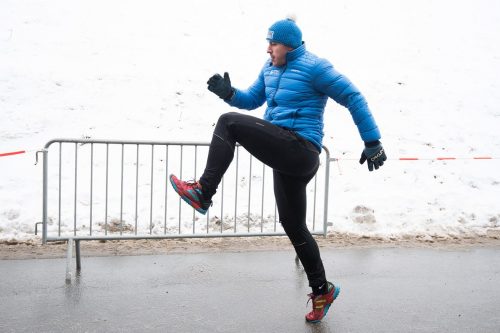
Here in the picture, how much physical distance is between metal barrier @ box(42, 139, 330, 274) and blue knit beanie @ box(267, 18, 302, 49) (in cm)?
253

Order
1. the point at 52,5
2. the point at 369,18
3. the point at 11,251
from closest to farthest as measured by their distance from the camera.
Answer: the point at 11,251
the point at 52,5
the point at 369,18

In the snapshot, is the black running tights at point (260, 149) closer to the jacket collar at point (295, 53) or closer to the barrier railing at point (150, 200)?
the jacket collar at point (295, 53)

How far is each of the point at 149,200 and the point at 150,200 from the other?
66cm

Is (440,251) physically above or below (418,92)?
below

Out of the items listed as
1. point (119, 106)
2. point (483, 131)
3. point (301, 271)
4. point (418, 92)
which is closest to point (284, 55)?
point (301, 271)

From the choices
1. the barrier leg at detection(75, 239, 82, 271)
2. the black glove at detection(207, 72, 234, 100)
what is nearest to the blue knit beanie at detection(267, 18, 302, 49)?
the black glove at detection(207, 72, 234, 100)

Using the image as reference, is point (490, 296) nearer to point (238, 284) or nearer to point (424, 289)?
point (424, 289)

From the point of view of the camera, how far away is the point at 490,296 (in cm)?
552

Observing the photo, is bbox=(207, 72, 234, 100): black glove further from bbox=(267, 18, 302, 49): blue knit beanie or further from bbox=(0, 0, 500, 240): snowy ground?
bbox=(0, 0, 500, 240): snowy ground

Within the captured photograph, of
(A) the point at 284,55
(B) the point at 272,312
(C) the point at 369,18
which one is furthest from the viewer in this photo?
(C) the point at 369,18

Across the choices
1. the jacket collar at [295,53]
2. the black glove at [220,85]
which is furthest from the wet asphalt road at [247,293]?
→ the jacket collar at [295,53]

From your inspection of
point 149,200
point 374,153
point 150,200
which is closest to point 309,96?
point 374,153

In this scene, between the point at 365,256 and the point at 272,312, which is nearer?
the point at 272,312

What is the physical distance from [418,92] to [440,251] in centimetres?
718
